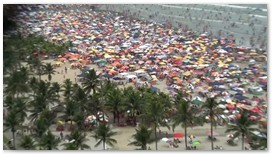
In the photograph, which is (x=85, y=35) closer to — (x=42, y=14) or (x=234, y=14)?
(x=42, y=14)

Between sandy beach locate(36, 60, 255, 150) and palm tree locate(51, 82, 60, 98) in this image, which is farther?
palm tree locate(51, 82, 60, 98)

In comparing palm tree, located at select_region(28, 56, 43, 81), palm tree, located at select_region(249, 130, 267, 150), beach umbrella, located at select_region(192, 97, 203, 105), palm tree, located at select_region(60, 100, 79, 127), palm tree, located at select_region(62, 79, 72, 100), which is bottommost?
palm tree, located at select_region(249, 130, 267, 150)

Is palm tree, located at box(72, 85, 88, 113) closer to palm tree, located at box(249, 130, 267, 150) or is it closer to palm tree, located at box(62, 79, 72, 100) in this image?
palm tree, located at box(62, 79, 72, 100)

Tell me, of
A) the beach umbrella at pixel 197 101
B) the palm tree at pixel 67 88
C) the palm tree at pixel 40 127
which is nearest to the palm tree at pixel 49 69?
the palm tree at pixel 67 88

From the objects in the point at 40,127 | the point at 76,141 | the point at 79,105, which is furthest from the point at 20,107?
the point at 76,141

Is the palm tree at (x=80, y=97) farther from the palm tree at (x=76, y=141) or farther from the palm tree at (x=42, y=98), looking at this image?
the palm tree at (x=76, y=141)

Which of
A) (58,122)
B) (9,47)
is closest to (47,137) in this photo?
(58,122)

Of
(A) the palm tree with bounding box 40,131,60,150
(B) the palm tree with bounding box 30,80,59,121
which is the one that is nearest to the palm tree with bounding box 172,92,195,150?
(A) the palm tree with bounding box 40,131,60,150
